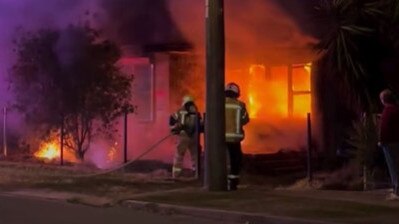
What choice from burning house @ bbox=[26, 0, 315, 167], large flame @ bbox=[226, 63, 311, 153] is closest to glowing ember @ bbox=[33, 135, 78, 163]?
burning house @ bbox=[26, 0, 315, 167]

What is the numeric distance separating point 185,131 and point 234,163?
2426 millimetres

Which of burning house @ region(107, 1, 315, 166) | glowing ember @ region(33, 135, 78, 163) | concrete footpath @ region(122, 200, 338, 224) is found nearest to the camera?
concrete footpath @ region(122, 200, 338, 224)

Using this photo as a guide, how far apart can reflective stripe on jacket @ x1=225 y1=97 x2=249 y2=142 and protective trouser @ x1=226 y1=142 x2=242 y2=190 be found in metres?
0.14

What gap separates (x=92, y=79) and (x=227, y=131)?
5901 mm

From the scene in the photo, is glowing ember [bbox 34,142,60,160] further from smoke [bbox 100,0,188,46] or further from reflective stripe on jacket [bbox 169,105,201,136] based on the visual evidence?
Result: reflective stripe on jacket [bbox 169,105,201,136]

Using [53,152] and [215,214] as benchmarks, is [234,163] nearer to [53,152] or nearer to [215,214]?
[215,214]

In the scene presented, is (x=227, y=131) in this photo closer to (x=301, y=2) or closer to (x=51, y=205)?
(x=51, y=205)

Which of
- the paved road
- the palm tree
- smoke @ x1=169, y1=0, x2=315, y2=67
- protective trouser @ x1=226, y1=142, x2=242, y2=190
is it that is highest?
smoke @ x1=169, y1=0, x2=315, y2=67

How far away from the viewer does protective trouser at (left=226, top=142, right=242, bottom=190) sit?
12.1 metres

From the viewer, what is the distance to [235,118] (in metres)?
12.2

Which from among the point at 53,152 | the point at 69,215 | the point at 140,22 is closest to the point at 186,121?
the point at 69,215

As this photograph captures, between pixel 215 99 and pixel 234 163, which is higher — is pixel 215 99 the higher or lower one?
the higher one

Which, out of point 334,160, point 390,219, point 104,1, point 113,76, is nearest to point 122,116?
point 113,76

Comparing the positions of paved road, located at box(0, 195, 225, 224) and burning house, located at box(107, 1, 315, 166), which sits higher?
burning house, located at box(107, 1, 315, 166)
